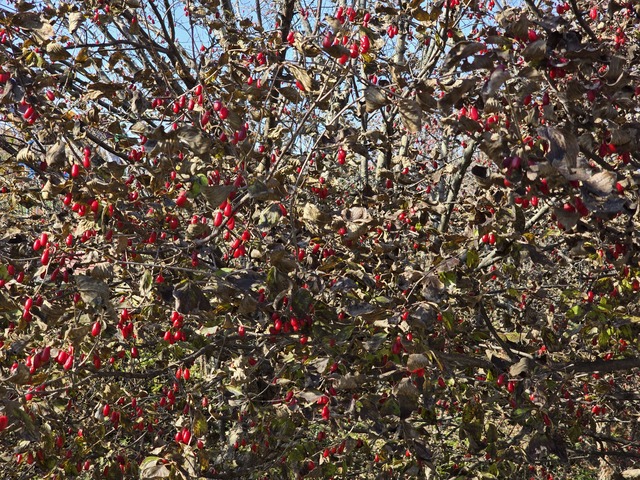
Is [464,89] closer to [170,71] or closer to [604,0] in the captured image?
[604,0]

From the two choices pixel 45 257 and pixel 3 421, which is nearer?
pixel 3 421

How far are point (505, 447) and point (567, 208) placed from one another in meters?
2.16

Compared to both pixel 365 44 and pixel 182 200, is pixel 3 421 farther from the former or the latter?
→ pixel 365 44

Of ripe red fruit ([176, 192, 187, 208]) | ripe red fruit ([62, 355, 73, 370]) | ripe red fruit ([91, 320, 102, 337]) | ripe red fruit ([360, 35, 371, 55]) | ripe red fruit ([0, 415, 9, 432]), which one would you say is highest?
ripe red fruit ([360, 35, 371, 55])

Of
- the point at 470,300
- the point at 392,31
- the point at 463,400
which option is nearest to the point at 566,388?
the point at 463,400

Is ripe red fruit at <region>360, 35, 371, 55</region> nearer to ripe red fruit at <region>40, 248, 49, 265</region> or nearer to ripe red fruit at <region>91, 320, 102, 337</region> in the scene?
ripe red fruit at <region>40, 248, 49, 265</region>

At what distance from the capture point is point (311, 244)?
3355mm

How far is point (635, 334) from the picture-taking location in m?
3.55

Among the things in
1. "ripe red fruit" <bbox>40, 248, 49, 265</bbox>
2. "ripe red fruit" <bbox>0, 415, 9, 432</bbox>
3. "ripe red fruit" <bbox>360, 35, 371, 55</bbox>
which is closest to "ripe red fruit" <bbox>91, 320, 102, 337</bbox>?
"ripe red fruit" <bbox>40, 248, 49, 265</bbox>

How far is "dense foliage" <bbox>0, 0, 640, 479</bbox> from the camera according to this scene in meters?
2.38

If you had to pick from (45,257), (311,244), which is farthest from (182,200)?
(311,244)

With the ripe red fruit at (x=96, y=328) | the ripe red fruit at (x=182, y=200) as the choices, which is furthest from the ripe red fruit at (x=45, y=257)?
the ripe red fruit at (x=182, y=200)

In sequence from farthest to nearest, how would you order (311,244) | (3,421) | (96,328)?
(311,244) < (96,328) < (3,421)

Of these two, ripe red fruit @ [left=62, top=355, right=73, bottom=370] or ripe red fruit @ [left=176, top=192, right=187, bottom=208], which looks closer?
ripe red fruit @ [left=62, top=355, right=73, bottom=370]
